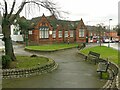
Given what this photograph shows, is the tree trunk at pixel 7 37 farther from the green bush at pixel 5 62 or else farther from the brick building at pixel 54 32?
the brick building at pixel 54 32

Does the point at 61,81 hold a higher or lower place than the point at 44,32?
lower

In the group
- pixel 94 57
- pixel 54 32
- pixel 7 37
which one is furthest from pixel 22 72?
pixel 54 32

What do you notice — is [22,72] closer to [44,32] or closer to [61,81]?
[61,81]

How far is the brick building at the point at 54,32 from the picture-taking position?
46125 mm

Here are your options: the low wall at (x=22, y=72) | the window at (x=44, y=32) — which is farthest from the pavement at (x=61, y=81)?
the window at (x=44, y=32)

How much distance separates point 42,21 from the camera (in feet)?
152

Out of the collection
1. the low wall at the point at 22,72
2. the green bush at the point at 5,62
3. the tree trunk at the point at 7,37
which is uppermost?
the tree trunk at the point at 7,37

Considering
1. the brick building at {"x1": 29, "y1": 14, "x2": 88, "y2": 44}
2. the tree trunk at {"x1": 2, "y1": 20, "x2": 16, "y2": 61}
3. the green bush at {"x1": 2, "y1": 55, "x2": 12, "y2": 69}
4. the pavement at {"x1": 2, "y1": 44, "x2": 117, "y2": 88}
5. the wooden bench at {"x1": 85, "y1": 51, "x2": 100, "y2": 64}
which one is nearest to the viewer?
the pavement at {"x1": 2, "y1": 44, "x2": 117, "y2": 88}

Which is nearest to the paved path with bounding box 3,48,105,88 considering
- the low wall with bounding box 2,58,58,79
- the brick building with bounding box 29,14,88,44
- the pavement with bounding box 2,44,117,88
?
the pavement with bounding box 2,44,117,88

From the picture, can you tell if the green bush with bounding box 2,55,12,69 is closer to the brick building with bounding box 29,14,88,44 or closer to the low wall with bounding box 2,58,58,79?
the low wall with bounding box 2,58,58,79

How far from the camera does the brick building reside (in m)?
46.1

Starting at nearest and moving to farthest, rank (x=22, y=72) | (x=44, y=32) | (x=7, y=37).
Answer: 1. (x=22, y=72)
2. (x=7, y=37)
3. (x=44, y=32)

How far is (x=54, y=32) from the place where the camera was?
4934cm

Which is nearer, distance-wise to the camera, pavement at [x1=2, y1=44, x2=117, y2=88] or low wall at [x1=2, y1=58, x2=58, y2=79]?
pavement at [x1=2, y1=44, x2=117, y2=88]
